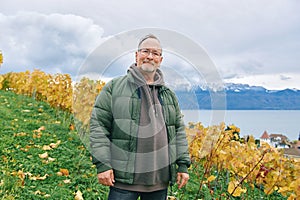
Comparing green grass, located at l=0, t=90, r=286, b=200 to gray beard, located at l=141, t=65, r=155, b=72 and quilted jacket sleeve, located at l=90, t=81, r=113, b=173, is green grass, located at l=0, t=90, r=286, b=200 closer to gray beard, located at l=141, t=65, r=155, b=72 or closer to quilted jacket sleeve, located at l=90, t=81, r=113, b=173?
quilted jacket sleeve, located at l=90, t=81, r=113, b=173

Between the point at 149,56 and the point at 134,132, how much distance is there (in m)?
0.47

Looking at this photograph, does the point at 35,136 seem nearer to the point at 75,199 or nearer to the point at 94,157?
the point at 75,199

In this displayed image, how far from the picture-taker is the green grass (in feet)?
10.5

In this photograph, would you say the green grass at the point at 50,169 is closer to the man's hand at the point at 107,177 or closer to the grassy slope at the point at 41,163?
the grassy slope at the point at 41,163

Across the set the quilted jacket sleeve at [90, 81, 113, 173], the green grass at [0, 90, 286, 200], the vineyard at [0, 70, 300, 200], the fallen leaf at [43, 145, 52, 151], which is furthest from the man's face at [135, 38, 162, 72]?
the fallen leaf at [43, 145, 52, 151]

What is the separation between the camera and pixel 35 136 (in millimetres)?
5035

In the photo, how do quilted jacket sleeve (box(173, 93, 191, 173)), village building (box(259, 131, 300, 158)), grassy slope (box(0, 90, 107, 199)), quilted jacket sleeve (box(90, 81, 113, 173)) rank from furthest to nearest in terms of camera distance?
village building (box(259, 131, 300, 158)), grassy slope (box(0, 90, 107, 199)), quilted jacket sleeve (box(173, 93, 191, 173)), quilted jacket sleeve (box(90, 81, 113, 173))

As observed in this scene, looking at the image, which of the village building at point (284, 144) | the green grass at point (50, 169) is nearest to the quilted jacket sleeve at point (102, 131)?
the green grass at point (50, 169)

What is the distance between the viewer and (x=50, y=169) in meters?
3.85

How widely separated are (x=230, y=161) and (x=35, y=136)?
10.9ft

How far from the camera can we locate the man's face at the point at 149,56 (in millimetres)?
1895

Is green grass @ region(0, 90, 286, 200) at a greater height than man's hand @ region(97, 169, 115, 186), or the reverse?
man's hand @ region(97, 169, 115, 186)

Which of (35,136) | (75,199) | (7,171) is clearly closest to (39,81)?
(35,136)

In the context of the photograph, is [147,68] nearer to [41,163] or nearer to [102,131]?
[102,131]
